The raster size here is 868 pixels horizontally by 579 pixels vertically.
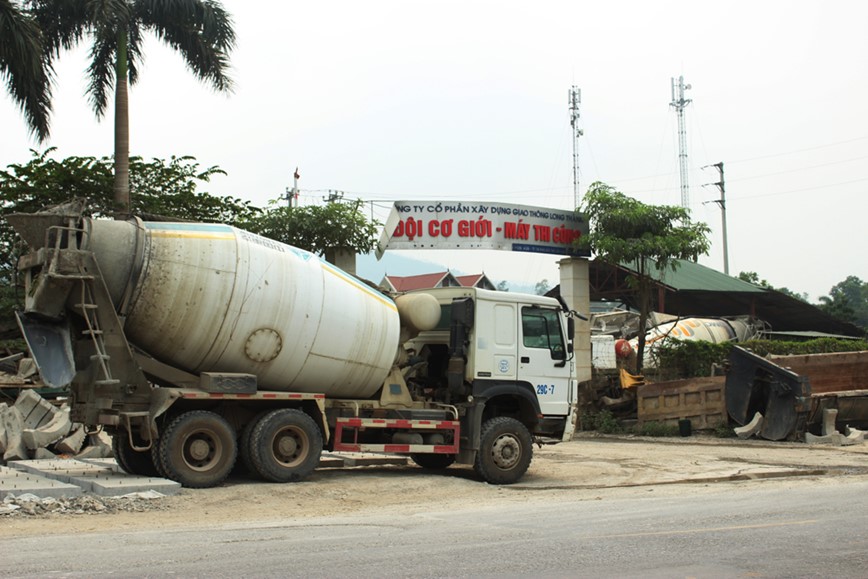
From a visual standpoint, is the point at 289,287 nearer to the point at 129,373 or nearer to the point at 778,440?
the point at 129,373

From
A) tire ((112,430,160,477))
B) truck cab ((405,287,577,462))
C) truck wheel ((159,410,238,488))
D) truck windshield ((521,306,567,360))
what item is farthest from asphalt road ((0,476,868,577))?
truck windshield ((521,306,567,360))

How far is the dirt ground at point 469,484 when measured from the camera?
9703mm

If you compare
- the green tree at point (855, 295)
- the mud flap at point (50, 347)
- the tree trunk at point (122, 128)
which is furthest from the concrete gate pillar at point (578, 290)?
the green tree at point (855, 295)

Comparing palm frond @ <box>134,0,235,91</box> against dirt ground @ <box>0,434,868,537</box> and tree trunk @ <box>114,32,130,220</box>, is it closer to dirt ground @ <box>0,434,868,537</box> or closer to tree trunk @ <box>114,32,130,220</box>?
tree trunk @ <box>114,32,130,220</box>

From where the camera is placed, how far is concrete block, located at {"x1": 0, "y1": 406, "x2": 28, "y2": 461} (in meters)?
14.3

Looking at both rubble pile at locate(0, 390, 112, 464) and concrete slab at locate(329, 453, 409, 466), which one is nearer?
rubble pile at locate(0, 390, 112, 464)

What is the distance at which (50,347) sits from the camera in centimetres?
1075

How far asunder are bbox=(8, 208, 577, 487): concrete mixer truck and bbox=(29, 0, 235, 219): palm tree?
29.9 feet

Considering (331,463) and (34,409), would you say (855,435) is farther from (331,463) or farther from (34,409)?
(34,409)

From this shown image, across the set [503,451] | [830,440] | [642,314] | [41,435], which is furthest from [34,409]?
[830,440]

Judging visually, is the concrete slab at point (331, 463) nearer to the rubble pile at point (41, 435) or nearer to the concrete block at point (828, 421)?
the rubble pile at point (41, 435)

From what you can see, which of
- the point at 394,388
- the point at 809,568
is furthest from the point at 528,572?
the point at 394,388

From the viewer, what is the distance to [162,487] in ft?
35.3

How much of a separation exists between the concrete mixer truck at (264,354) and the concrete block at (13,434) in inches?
128
